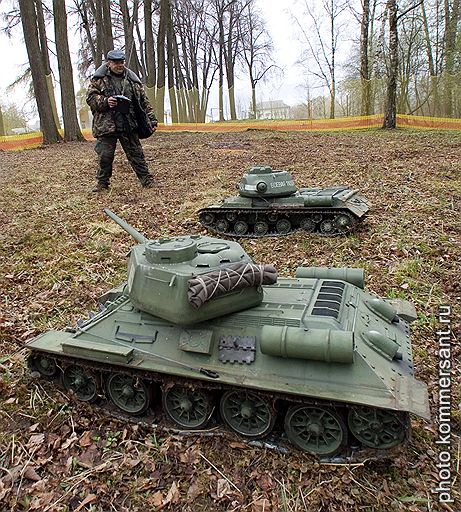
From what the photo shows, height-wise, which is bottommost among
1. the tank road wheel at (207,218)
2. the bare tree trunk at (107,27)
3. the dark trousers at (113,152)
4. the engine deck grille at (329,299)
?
the engine deck grille at (329,299)

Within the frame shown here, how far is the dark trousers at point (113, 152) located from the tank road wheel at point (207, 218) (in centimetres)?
301

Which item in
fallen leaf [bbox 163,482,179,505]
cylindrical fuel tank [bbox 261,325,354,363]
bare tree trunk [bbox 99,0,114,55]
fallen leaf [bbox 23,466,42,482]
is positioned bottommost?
fallen leaf [bbox 163,482,179,505]

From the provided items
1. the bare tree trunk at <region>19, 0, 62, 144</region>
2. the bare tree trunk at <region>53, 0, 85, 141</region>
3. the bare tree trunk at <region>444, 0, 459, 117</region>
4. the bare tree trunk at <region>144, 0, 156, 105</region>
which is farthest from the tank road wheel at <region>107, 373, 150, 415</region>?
the bare tree trunk at <region>444, 0, 459, 117</region>

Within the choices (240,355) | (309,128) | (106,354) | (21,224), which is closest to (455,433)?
(240,355)

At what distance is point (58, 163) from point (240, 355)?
1311 centimetres

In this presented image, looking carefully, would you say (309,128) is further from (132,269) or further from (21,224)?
(132,269)

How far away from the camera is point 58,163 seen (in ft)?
51.2

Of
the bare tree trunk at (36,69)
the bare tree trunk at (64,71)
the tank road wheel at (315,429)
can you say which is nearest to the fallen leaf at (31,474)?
the tank road wheel at (315,429)

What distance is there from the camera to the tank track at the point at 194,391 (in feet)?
13.8

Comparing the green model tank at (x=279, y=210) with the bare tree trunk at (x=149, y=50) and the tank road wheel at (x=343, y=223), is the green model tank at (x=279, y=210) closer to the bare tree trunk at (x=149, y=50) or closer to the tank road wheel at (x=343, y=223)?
the tank road wheel at (x=343, y=223)

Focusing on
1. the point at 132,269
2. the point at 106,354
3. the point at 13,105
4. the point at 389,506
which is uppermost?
the point at 13,105

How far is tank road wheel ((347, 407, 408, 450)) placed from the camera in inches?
158

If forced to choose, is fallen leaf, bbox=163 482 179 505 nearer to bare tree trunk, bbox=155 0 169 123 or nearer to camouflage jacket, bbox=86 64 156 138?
camouflage jacket, bbox=86 64 156 138

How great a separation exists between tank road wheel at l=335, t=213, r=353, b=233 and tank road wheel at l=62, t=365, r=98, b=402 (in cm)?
574
